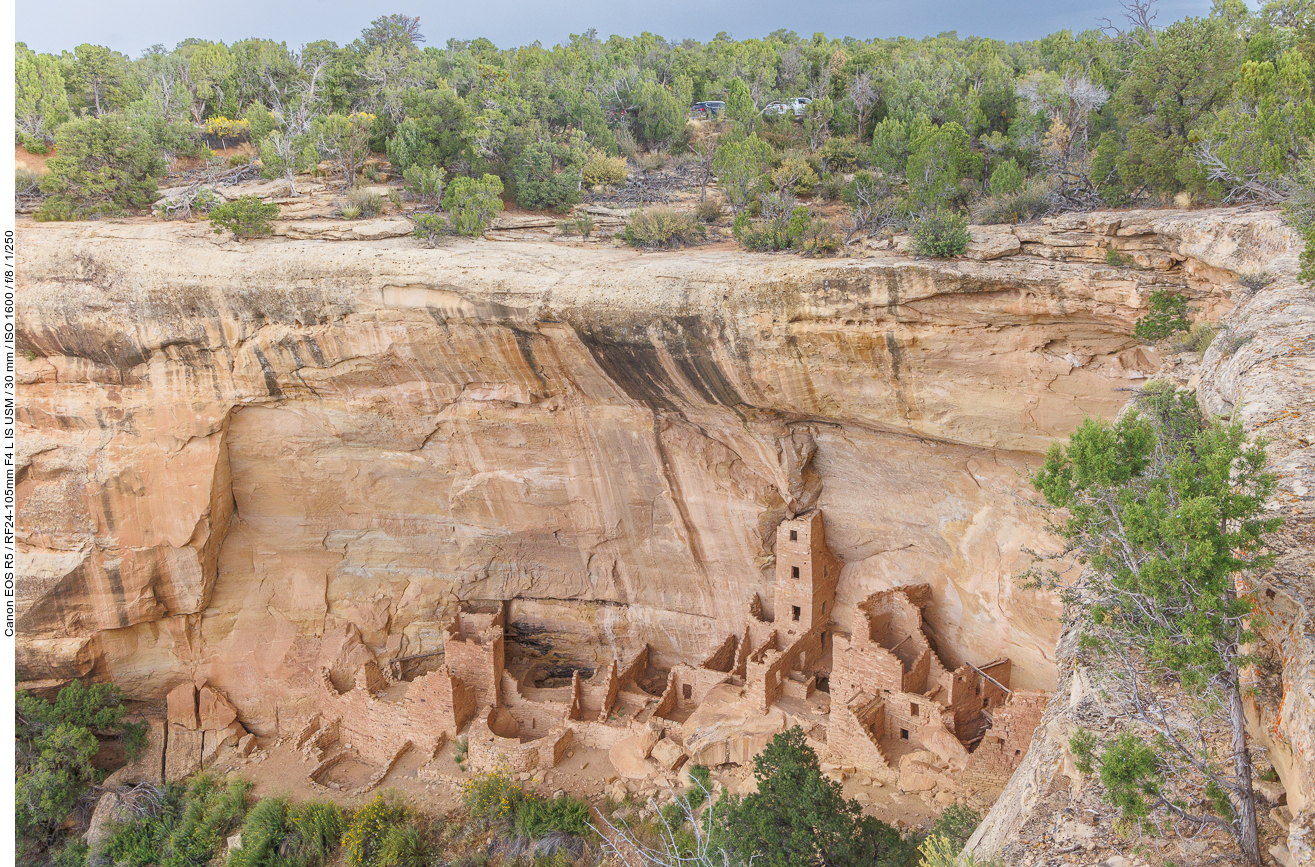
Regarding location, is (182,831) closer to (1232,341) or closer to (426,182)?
(426,182)

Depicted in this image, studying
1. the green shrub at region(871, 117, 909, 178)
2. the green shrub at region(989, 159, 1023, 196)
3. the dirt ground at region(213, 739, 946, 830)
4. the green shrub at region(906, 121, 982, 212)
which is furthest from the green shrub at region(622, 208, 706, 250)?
the dirt ground at region(213, 739, 946, 830)

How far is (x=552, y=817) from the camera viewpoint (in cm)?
1534

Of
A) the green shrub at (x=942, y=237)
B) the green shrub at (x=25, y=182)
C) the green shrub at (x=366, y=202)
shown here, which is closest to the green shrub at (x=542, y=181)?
the green shrub at (x=366, y=202)

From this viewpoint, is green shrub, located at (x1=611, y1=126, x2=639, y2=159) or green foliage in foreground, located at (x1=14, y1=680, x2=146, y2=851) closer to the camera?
green foliage in foreground, located at (x1=14, y1=680, x2=146, y2=851)

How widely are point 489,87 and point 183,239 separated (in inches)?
562

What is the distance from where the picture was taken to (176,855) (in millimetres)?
17094

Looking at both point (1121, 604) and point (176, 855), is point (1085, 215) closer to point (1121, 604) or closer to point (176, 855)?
point (1121, 604)

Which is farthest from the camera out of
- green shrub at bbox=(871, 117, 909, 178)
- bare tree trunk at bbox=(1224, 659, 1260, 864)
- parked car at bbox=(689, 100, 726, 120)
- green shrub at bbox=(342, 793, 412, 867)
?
parked car at bbox=(689, 100, 726, 120)

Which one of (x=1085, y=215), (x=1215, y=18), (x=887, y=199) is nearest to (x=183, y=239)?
(x=887, y=199)

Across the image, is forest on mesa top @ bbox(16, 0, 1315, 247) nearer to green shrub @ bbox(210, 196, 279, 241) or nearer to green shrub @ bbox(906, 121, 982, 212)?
green shrub @ bbox(906, 121, 982, 212)

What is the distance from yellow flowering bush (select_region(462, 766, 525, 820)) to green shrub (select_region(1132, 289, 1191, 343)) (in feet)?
44.1

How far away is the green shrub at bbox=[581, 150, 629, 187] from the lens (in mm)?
22844

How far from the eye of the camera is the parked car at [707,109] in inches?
1238

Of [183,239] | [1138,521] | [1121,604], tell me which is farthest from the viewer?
[183,239]
